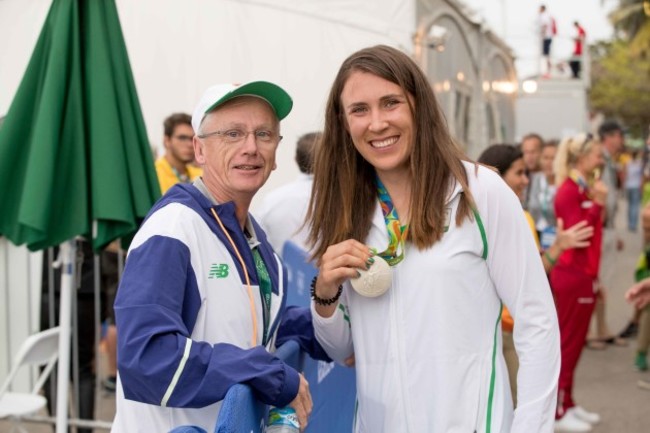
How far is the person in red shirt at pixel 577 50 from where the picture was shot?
20.7 meters

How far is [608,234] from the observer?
43.8 feet

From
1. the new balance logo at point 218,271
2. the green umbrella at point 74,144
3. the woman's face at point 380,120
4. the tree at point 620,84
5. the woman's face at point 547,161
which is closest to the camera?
the new balance logo at point 218,271

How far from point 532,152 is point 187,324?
25.7ft

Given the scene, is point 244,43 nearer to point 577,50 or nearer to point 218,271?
point 218,271

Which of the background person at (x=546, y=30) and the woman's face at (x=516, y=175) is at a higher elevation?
the background person at (x=546, y=30)

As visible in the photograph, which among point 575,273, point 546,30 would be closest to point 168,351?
point 575,273

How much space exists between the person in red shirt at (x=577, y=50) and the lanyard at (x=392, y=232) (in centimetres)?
1922

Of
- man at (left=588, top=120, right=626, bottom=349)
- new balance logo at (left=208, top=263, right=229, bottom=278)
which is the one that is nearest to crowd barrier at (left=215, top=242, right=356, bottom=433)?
new balance logo at (left=208, top=263, right=229, bottom=278)

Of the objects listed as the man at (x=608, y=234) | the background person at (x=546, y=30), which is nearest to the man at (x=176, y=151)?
the man at (x=608, y=234)

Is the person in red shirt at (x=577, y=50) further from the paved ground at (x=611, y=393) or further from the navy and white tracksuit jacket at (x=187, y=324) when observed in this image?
the navy and white tracksuit jacket at (x=187, y=324)

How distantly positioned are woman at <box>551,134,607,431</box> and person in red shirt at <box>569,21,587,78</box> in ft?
47.3

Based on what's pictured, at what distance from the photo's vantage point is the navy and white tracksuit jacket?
6.55 ft

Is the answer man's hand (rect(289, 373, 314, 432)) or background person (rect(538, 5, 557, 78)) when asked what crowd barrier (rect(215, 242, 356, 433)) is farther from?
background person (rect(538, 5, 557, 78))

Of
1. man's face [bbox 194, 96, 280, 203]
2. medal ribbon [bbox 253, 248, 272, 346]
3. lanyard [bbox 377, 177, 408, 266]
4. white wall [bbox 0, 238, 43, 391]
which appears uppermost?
man's face [bbox 194, 96, 280, 203]
